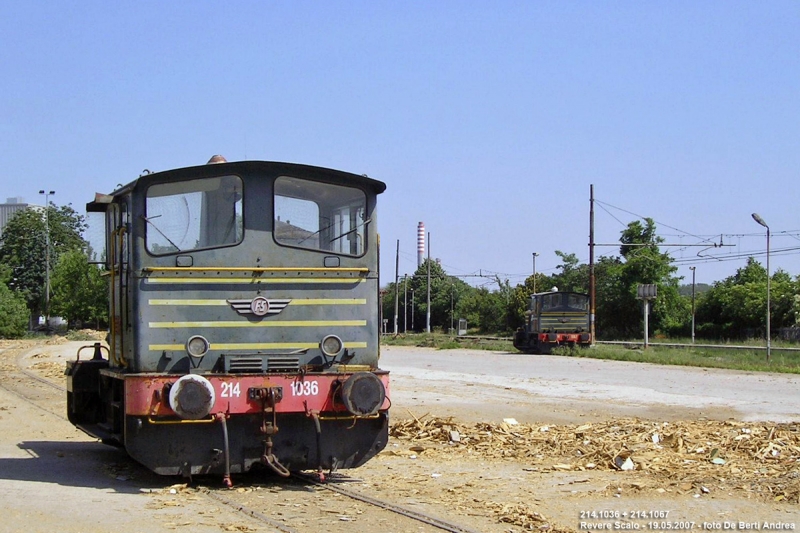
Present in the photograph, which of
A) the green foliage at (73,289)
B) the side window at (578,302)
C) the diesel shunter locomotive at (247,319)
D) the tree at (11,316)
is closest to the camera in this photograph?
the diesel shunter locomotive at (247,319)

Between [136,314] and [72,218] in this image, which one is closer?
[136,314]

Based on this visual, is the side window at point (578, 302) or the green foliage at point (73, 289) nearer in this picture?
the side window at point (578, 302)

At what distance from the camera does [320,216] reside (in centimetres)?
943

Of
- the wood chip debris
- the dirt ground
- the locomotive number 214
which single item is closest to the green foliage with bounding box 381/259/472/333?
the dirt ground

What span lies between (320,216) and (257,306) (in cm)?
113

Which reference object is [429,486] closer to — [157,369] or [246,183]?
[157,369]

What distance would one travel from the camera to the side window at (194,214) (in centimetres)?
890

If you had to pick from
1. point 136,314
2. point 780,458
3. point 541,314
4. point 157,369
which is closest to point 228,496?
point 157,369

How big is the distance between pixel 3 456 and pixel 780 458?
882cm

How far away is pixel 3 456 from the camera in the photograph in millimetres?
10977

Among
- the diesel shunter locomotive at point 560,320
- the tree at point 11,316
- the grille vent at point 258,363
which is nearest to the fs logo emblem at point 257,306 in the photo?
the grille vent at point 258,363

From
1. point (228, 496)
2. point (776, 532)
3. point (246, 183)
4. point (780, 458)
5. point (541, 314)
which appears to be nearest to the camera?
point (776, 532)

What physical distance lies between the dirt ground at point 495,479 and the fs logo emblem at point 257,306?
164cm

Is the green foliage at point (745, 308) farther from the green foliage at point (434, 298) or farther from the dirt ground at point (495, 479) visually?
the dirt ground at point (495, 479)
